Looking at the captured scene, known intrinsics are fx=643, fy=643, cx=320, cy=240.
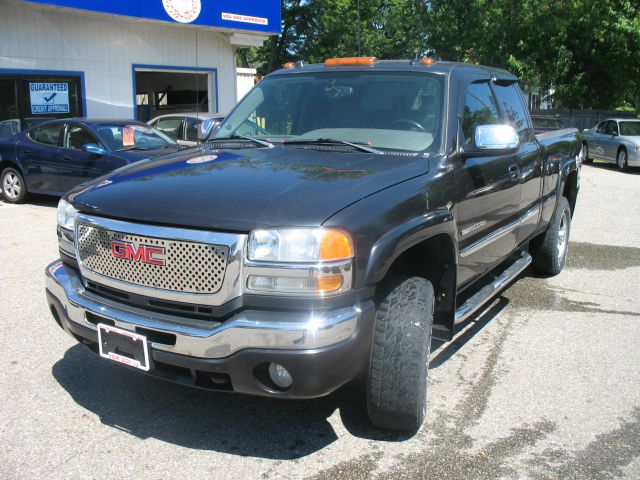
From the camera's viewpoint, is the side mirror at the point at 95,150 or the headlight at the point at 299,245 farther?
the side mirror at the point at 95,150

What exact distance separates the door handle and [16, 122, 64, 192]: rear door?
8012 mm

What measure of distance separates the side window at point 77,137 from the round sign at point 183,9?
18.2ft

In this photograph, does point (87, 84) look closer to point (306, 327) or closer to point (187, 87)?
point (187, 87)

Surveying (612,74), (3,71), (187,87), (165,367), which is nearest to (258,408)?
(165,367)

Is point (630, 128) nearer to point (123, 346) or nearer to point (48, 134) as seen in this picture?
point (48, 134)

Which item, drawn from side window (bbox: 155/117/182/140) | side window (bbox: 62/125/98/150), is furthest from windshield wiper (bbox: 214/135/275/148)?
side window (bbox: 155/117/182/140)

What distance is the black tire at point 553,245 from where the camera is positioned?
6312 millimetres

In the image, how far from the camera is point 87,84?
14.6 m

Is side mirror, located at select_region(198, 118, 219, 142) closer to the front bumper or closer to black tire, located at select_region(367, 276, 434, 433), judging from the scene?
the front bumper

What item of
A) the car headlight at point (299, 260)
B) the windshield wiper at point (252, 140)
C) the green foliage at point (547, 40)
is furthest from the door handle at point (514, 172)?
the green foliage at point (547, 40)

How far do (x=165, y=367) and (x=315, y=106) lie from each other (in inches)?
82.1

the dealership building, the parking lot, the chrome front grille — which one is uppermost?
the dealership building

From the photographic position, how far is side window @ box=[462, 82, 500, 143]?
4176 millimetres

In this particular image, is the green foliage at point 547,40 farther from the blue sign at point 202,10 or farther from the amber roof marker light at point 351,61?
the amber roof marker light at point 351,61
